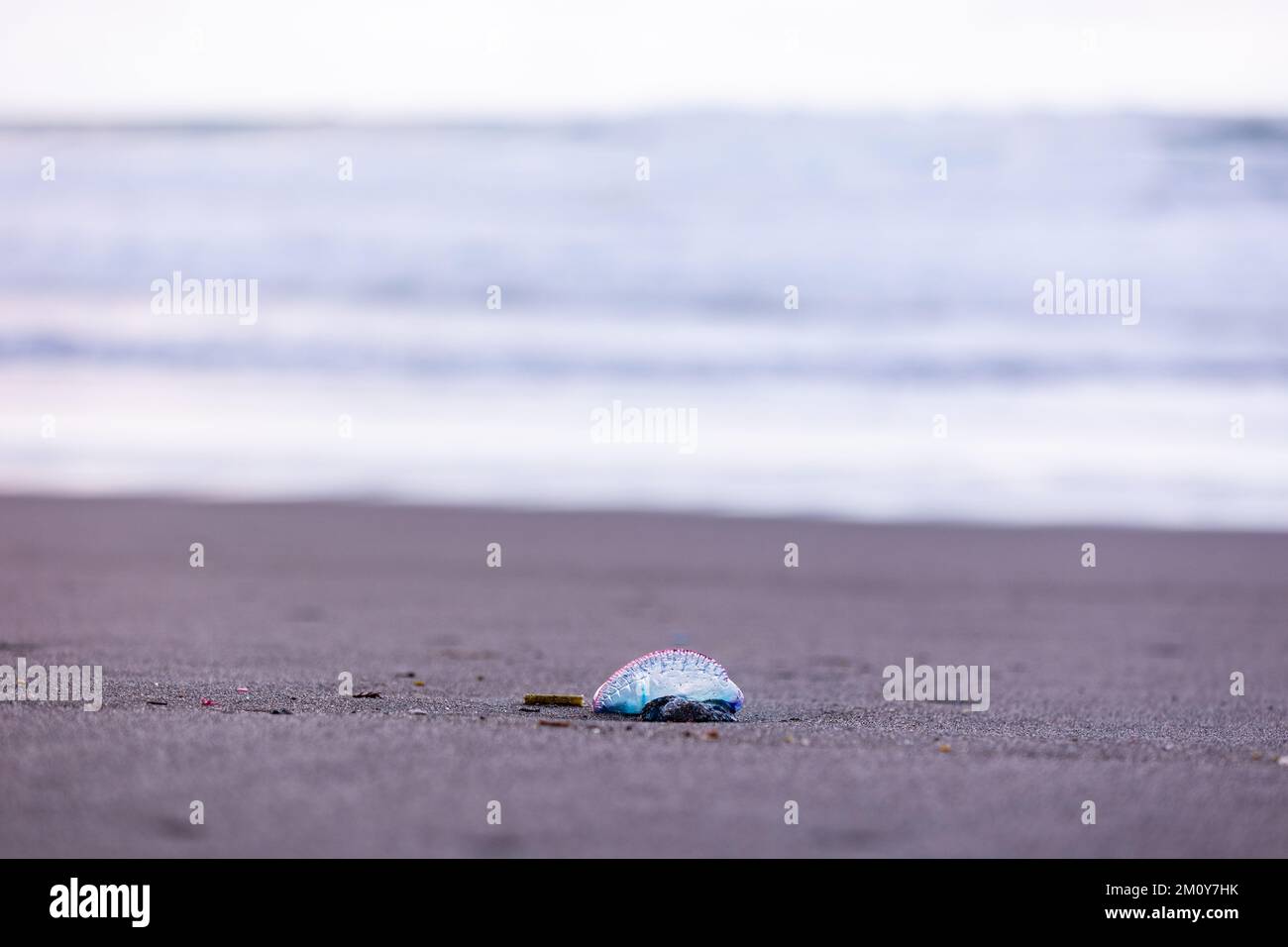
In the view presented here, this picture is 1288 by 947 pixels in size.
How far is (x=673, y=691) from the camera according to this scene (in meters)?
4.26

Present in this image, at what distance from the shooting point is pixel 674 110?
19000mm

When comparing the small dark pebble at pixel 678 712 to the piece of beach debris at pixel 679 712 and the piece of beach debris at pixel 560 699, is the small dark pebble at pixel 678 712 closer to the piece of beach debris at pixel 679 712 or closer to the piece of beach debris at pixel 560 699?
the piece of beach debris at pixel 679 712

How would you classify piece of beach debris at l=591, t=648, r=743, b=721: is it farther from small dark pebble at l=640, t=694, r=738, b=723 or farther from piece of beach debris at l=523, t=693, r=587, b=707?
piece of beach debris at l=523, t=693, r=587, b=707

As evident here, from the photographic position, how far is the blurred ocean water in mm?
10758

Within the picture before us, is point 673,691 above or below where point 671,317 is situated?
below

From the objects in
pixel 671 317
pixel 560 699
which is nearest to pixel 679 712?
pixel 560 699

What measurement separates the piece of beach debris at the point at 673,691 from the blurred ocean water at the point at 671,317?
18.9 ft

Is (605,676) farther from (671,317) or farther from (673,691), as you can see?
(671,317)

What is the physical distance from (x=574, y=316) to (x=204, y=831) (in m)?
11.7

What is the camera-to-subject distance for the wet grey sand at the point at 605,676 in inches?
120

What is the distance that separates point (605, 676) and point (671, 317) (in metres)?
9.16
